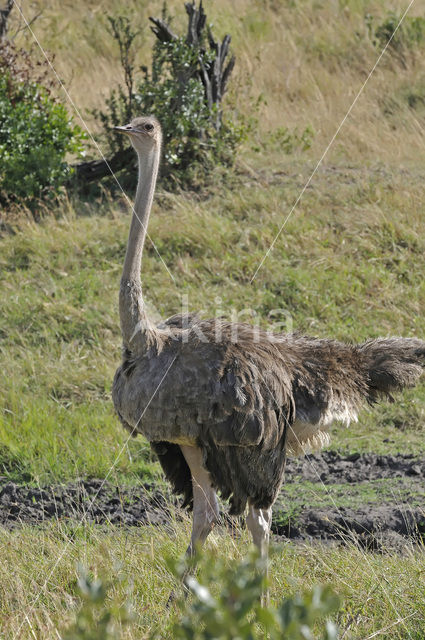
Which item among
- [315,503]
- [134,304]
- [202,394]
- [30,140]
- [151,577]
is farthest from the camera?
[30,140]

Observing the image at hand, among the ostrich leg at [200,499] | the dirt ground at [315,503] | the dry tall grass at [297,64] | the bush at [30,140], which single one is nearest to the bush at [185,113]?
the bush at [30,140]

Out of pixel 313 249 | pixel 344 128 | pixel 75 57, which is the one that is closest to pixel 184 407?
pixel 313 249

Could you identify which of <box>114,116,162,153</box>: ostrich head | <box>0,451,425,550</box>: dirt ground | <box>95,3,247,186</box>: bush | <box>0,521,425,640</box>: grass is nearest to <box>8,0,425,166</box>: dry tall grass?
<box>95,3,247,186</box>: bush

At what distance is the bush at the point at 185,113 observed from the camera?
10.3m

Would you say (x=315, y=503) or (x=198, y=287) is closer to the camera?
(x=315, y=503)

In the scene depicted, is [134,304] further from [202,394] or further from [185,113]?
[185,113]

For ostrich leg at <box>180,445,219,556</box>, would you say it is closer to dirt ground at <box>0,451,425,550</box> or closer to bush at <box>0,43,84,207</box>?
dirt ground at <box>0,451,425,550</box>

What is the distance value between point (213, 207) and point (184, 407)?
19.6ft

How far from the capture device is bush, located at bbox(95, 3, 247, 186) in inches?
407

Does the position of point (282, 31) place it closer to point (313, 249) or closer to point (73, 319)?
point (313, 249)

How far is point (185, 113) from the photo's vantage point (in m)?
10.3

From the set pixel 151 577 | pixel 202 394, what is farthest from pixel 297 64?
pixel 151 577

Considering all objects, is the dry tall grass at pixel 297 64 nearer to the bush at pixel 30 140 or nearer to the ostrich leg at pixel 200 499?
the bush at pixel 30 140

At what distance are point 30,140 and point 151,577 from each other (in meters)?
6.85
